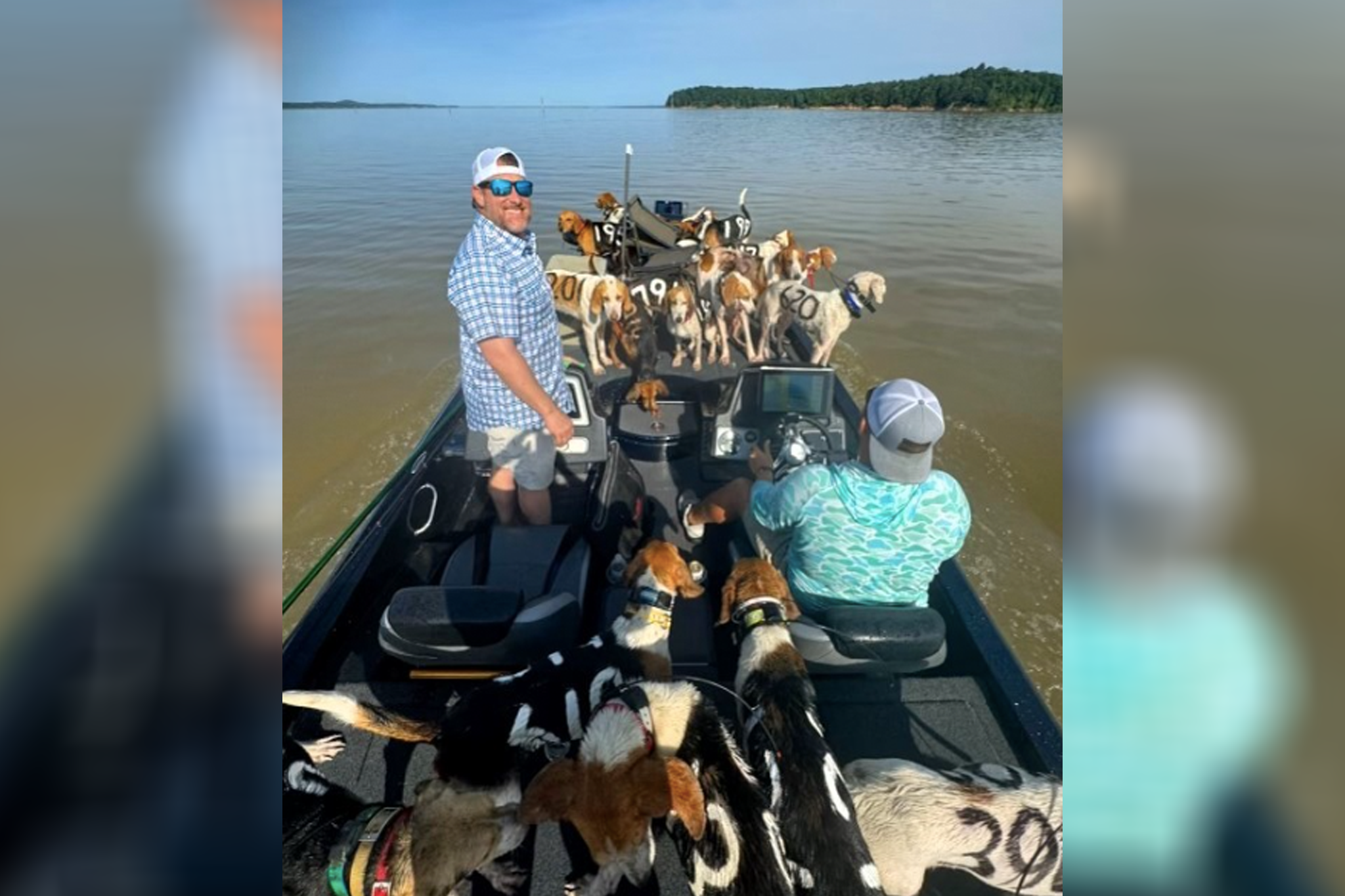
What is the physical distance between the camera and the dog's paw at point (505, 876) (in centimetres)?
237

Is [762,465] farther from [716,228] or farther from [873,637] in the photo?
[716,228]

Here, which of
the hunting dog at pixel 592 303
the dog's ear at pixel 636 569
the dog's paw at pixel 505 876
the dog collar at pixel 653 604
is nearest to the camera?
the dog's paw at pixel 505 876

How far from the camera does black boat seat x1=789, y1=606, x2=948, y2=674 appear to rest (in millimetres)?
2650

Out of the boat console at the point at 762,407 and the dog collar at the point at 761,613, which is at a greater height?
the boat console at the point at 762,407

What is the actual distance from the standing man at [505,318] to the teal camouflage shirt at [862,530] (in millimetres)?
1184

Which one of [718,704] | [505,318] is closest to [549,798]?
[718,704]

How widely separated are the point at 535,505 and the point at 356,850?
1993 millimetres

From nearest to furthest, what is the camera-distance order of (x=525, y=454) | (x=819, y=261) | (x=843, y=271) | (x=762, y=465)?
1. (x=525, y=454)
2. (x=762, y=465)
3. (x=819, y=261)
4. (x=843, y=271)

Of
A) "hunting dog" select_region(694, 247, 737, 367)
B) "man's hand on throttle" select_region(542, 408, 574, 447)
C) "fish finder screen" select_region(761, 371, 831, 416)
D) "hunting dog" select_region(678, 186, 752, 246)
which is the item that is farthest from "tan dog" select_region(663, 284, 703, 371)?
"man's hand on throttle" select_region(542, 408, 574, 447)

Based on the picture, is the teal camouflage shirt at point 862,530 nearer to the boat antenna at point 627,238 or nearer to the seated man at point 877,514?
the seated man at point 877,514

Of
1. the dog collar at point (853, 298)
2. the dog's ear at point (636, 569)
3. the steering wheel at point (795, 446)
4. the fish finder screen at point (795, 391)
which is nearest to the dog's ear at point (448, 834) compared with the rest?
the dog's ear at point (636, 569)

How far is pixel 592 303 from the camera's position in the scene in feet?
24.5
